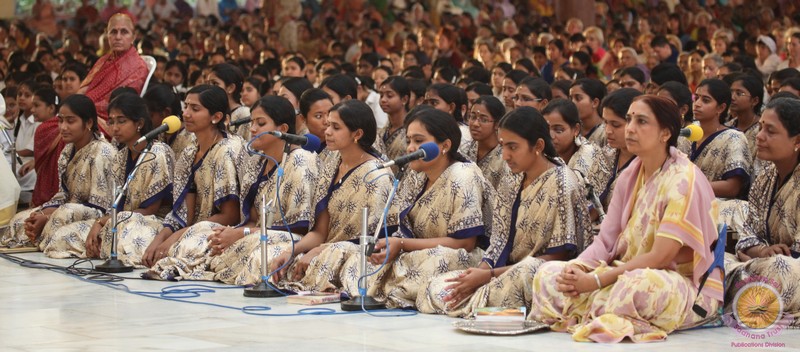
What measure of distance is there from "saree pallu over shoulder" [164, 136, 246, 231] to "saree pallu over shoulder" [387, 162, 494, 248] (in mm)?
1506

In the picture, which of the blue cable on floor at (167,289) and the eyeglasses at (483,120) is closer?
the blue cable on floor at (167,289)

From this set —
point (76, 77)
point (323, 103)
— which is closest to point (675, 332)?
point (323, 103)

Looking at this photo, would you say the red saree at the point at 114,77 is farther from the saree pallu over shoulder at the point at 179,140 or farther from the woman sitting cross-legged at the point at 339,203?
the woman sitting cross-legged at the point at 339,203

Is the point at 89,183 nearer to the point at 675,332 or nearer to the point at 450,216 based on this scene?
the point at 450,216

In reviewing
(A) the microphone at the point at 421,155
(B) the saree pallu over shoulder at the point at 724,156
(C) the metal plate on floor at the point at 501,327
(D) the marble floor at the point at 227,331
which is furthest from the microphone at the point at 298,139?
(B) the saree pallu over shoulder at the point at 724,156

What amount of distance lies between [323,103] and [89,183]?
1.76 meters

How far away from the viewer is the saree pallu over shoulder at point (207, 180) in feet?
26.9

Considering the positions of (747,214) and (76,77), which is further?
(76,77)

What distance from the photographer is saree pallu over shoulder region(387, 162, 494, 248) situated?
22.2 feet

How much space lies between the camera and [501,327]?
5957 millimetres

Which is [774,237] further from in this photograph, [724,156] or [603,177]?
[603,177]

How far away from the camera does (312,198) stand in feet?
25.2

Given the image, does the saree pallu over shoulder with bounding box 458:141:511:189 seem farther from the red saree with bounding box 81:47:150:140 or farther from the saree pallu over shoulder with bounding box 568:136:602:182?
the red saree with bounding box 81:47:150:140

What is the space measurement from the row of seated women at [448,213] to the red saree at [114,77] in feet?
3.28
